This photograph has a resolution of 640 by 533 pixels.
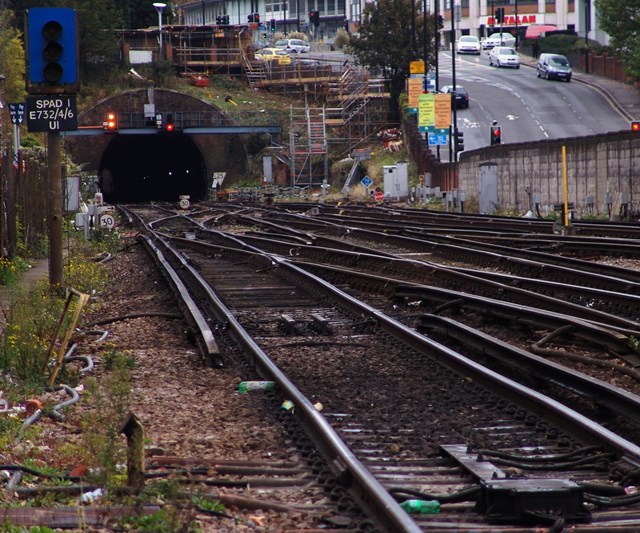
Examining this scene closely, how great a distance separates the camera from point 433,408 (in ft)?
27.6

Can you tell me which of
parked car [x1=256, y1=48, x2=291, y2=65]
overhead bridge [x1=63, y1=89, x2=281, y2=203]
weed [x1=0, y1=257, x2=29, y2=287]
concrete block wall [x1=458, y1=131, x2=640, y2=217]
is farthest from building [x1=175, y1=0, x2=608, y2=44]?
weed [x1=0, y1=257, x2=29, y2=287]

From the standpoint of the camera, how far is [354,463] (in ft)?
20.7

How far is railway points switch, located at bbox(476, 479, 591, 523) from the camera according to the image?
221 inches

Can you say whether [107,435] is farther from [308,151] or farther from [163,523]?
[308,151]

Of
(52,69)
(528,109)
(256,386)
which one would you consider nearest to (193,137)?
(528,109)

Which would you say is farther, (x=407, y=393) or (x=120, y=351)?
(x=120, y=351)

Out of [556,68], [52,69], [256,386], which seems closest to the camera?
[256,386]

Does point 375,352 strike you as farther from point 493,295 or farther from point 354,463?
point 354,463

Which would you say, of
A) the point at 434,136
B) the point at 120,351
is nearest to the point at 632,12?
the point at 434,136

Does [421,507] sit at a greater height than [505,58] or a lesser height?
lesser

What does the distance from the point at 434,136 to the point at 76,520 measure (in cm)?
4460

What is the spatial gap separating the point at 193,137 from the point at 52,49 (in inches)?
2365

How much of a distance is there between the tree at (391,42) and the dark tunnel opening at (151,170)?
13.3 m

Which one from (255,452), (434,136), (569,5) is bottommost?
(255,452)
